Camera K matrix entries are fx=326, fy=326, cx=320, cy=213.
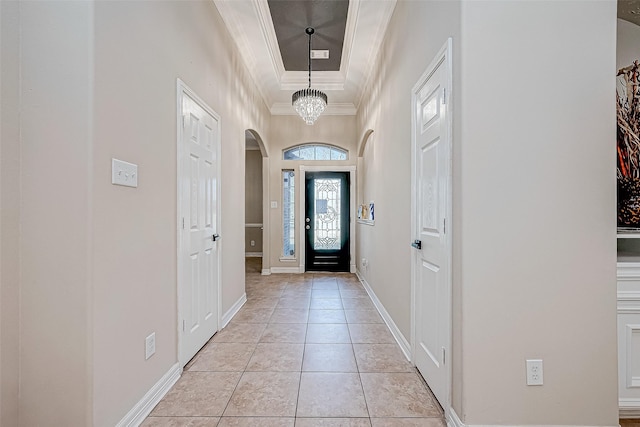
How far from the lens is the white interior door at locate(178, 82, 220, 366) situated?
2.39 m

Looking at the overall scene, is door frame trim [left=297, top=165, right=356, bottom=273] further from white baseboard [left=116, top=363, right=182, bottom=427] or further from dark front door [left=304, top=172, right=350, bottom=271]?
white baseboard [left=116, top=363, right=182, bottom=427]

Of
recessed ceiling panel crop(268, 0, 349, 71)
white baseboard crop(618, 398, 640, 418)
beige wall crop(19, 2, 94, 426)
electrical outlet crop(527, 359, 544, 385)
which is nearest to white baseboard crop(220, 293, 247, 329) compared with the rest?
beige wall crop(19, 2, 94, 426)

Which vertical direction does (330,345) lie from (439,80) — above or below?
below

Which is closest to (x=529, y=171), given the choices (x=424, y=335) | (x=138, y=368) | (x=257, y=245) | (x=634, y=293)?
(x=634, y=293)

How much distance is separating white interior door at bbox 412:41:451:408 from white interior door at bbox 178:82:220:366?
170 centimetres

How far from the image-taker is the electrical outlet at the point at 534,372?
1.61 m

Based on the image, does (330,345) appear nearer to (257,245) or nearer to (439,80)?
(439,80)

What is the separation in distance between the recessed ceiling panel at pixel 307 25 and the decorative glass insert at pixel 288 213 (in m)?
2.18

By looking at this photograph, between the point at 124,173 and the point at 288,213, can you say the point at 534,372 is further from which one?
the point at 288,213

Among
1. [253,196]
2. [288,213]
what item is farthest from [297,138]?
[253,196]

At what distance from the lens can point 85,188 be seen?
4.77ft

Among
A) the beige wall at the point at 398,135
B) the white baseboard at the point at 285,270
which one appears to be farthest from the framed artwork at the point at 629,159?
the white baseboard at the point at 285,270

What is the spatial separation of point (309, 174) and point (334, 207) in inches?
31.3

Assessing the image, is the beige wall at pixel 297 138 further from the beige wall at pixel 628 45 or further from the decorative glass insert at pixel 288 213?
the beige wall at pixel 628 45
